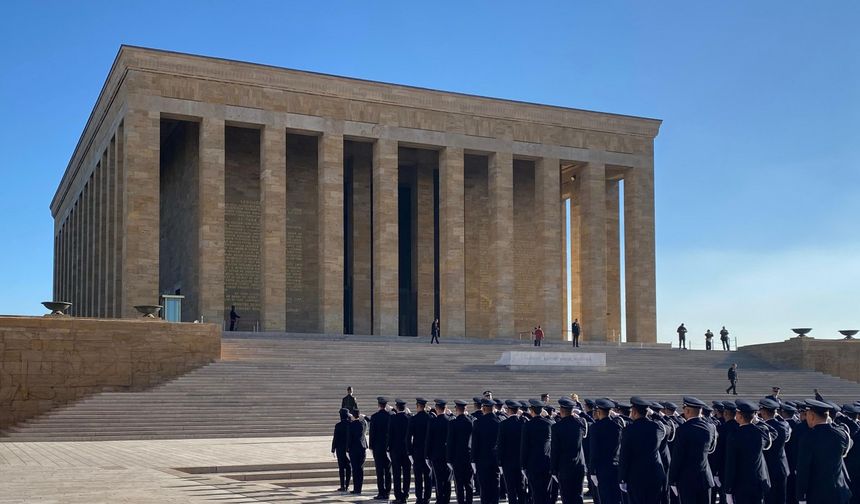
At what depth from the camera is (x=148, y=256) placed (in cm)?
3666

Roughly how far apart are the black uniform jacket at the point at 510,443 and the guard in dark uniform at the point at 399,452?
2.02 metres

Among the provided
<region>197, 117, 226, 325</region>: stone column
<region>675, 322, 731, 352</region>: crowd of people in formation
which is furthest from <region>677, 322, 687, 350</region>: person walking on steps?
<region>197, 117, 226, 325</region>: stone column

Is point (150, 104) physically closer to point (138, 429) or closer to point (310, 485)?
point (138, 429)

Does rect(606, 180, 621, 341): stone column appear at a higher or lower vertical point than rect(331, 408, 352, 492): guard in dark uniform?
higher

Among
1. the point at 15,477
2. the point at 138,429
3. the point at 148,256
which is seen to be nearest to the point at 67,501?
the point at 15,477

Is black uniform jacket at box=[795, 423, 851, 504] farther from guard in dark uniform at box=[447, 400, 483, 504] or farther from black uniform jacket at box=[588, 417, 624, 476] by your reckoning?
guard in dark uniform at box=[447, 400, 483, 504]

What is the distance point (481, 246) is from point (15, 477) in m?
31.7

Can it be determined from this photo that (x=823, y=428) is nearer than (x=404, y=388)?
Yes

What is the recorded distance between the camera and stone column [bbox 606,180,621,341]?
46.9m

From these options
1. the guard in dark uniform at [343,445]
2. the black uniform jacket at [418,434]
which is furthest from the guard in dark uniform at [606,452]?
the guard in dark uniform at [343,445]

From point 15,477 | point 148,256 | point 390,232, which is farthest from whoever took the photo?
point 390,232

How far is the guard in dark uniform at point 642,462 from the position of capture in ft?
32.4

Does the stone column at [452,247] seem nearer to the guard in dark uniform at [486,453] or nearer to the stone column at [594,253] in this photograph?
the stone column at [594,253]

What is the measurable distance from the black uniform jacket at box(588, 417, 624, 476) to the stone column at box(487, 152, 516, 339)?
31206 millimetres
